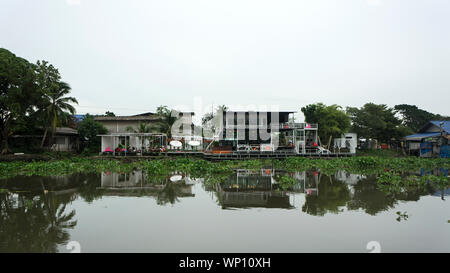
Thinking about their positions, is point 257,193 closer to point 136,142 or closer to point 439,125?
point 136,142

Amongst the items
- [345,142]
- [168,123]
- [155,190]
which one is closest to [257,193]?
[155,190]

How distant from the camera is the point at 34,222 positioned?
5.62 metres

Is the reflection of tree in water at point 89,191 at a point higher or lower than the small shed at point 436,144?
lower

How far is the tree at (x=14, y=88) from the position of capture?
19.4m

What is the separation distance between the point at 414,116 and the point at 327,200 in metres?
50.0

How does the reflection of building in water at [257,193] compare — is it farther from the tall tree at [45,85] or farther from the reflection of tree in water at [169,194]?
the tall tree at [45,85]

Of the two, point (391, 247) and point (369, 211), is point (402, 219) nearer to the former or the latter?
point (369, 211)

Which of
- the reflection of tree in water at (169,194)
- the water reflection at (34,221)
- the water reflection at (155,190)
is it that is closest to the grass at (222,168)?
the reflection of tree in water at (169,194)

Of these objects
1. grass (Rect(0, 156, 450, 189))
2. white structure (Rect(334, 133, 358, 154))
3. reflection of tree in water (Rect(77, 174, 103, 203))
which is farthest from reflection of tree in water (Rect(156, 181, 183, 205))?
white structure (Rect(334, 133, 358, 154))

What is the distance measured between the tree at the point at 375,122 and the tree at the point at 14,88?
35.9 metres

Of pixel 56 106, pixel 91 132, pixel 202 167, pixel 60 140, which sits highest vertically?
pixel 56 106

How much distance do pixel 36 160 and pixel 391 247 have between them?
2503cm

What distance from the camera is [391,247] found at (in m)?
4.32
